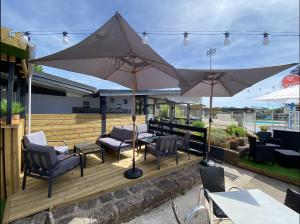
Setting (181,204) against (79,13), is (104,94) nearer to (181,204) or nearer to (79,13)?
(79,13)

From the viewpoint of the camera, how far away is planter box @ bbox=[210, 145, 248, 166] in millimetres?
5387

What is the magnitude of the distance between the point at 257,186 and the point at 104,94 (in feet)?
25.0

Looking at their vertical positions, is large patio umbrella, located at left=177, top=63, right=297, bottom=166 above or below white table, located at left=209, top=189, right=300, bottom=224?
above

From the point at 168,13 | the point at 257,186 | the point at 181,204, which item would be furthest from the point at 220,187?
the point at 168,13

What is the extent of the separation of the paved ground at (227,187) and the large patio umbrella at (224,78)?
956 millimetres

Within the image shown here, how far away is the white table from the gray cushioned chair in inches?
115

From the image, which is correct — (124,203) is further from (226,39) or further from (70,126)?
(226,39)

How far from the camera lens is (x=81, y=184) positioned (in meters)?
3.15

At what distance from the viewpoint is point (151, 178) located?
12.1 ft

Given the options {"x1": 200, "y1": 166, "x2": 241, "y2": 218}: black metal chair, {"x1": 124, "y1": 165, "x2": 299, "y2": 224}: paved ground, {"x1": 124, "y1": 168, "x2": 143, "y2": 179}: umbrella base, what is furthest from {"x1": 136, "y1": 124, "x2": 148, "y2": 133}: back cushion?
{"x1": 200, "y1": 166, "x2": 241, "y2": 218}: black metal chair

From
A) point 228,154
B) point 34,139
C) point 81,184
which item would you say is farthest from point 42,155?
point 228,154

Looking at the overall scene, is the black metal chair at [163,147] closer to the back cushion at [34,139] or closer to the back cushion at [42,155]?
the back cushion at [42,155]

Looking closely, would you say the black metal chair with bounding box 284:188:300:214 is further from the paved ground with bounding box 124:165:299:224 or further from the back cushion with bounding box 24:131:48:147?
the back cushion with bounding box 24:131:48:147

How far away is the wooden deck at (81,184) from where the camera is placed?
2496mm
